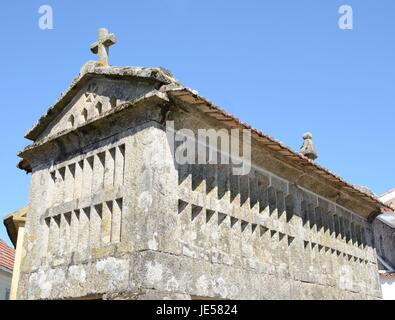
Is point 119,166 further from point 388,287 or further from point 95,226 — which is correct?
point 388,287

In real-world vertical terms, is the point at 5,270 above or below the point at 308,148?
below

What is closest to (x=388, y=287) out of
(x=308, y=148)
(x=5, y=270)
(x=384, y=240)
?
(x=384, y=240)

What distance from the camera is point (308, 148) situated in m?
9.59

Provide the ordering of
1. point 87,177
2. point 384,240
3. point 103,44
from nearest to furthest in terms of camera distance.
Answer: point 87,177 < point 103,44 < point 384,240

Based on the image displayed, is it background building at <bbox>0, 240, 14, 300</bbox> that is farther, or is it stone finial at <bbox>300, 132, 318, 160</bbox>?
background building at <bbox>0, 240, 14, 300</bbox>

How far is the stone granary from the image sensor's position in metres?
4.99

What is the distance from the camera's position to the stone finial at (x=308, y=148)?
956 cm

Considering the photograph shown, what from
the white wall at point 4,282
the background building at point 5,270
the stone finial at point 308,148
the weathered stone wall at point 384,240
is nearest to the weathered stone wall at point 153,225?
the stone finial at point 308,148

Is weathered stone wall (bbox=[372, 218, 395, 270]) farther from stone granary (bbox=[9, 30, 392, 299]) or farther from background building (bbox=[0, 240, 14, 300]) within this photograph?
background building (bbox=[0, 240, 14, 300])

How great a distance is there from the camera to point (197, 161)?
5.64 meters

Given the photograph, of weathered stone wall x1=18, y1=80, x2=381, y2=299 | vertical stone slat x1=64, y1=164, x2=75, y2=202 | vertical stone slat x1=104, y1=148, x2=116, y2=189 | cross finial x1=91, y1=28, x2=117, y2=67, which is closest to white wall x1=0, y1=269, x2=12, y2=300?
weathered stone wall x1=18, y1=80, x2=381, y2=299

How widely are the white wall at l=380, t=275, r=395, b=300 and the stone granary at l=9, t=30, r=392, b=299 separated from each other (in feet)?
10.8

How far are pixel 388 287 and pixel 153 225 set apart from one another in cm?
712
